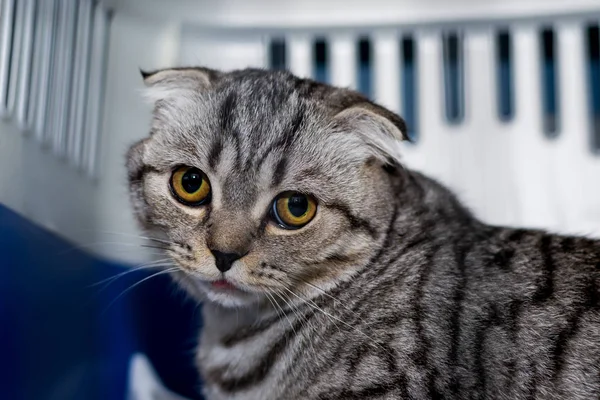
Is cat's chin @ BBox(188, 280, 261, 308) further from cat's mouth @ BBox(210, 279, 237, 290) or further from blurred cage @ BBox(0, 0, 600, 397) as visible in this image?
blurred cage @ BBox(0, 0, 600, 397)

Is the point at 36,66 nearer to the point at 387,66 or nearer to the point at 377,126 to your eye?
the point at 377,126

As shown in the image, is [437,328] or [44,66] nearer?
[437,328]

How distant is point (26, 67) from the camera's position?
169 centimetres

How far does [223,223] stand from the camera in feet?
4.64

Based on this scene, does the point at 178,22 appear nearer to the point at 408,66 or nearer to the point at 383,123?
the point at 408,66

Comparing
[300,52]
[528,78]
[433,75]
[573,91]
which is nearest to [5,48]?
[300,52]

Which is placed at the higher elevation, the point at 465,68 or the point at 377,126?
the point at 465,68

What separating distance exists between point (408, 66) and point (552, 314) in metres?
1.29

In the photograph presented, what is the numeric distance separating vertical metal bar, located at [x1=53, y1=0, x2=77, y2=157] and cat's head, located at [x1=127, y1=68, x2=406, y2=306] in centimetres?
35

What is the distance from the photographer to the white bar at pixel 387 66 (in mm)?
2363

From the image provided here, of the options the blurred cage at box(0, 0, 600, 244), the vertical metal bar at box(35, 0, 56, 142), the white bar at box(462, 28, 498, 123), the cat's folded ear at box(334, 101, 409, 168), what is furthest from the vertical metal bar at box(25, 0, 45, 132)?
the white bar at box(462, 28, 498, 123)

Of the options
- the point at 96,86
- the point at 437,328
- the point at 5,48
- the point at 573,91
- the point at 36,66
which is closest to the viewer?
the point at 437,328

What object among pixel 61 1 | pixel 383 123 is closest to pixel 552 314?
pixel 383 123

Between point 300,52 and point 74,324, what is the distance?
118 cm
